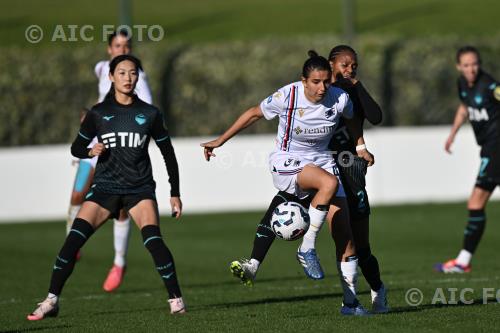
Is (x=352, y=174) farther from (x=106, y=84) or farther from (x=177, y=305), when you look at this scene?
(x=106, y=84)

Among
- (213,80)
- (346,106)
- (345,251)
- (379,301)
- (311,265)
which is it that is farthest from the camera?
(213,80)

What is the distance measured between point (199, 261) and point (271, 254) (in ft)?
4.22

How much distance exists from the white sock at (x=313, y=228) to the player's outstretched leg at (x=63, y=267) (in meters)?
1.86

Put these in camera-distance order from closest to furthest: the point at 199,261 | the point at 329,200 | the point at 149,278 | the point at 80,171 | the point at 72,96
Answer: the point at 329,200 < the point at 80,171 < the point at 149,278 < the point at 199,261 < the point at 72,96

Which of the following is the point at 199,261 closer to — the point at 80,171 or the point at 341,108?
the point at 80,171

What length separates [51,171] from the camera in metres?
22.4

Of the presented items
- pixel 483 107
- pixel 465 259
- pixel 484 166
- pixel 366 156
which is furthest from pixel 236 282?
pixel 366 156

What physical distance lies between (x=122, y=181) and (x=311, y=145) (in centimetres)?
162

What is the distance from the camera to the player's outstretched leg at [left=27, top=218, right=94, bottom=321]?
30.3 feet

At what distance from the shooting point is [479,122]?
509 inches

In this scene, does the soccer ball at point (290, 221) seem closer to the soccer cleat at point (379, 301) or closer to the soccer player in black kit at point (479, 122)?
the soccer cleat at point (379, 301)

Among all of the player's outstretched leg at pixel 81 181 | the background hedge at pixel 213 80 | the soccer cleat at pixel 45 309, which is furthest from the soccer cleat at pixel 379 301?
the background hedge at pixel 213 80

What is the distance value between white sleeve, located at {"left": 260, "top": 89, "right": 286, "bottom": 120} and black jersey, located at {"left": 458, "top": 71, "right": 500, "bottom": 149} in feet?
15.1

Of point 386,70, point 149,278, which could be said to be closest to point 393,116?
point 386,70
